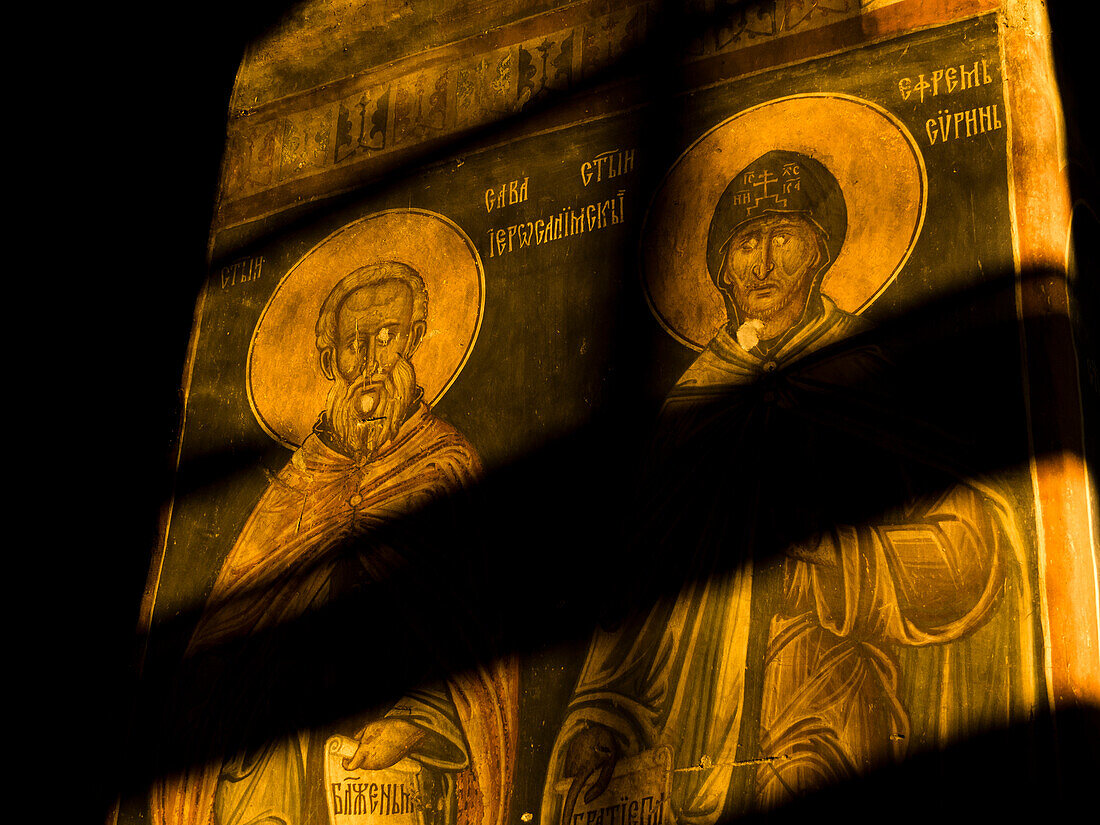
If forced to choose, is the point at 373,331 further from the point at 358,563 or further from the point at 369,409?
the point at 358,563

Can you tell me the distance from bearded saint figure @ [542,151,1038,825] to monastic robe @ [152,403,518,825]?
0.99ft

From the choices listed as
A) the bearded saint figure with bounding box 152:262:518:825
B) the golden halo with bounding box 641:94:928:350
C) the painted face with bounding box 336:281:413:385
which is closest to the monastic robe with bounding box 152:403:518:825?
the bearded saint figure with bounding box 152:262:518:825

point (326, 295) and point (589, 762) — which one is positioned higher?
point (326, 295)

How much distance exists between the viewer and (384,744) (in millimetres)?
4480

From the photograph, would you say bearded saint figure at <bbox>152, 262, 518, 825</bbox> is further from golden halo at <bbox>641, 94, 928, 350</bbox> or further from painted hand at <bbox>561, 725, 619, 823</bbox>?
golden halo at <bbox>641, 94, 928, 350</bbox>

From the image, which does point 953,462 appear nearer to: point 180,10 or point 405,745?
point 405,745

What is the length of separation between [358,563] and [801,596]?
1657 mm

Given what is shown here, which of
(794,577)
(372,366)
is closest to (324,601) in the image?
(372,366)

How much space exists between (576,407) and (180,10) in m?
3.94

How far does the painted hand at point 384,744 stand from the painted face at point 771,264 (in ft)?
5.81

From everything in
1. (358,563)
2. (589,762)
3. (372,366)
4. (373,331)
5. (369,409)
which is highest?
(373,331)

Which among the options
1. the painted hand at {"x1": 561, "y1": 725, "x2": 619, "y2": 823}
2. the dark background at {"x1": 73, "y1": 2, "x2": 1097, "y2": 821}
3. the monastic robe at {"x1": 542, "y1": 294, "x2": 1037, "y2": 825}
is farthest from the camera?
the dark background at {"x1": 73, "y1": 2, "x2": 1097, "y2": 821}

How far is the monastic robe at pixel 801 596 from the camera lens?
3729 mm

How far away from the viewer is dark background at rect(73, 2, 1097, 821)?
5.59 metres
